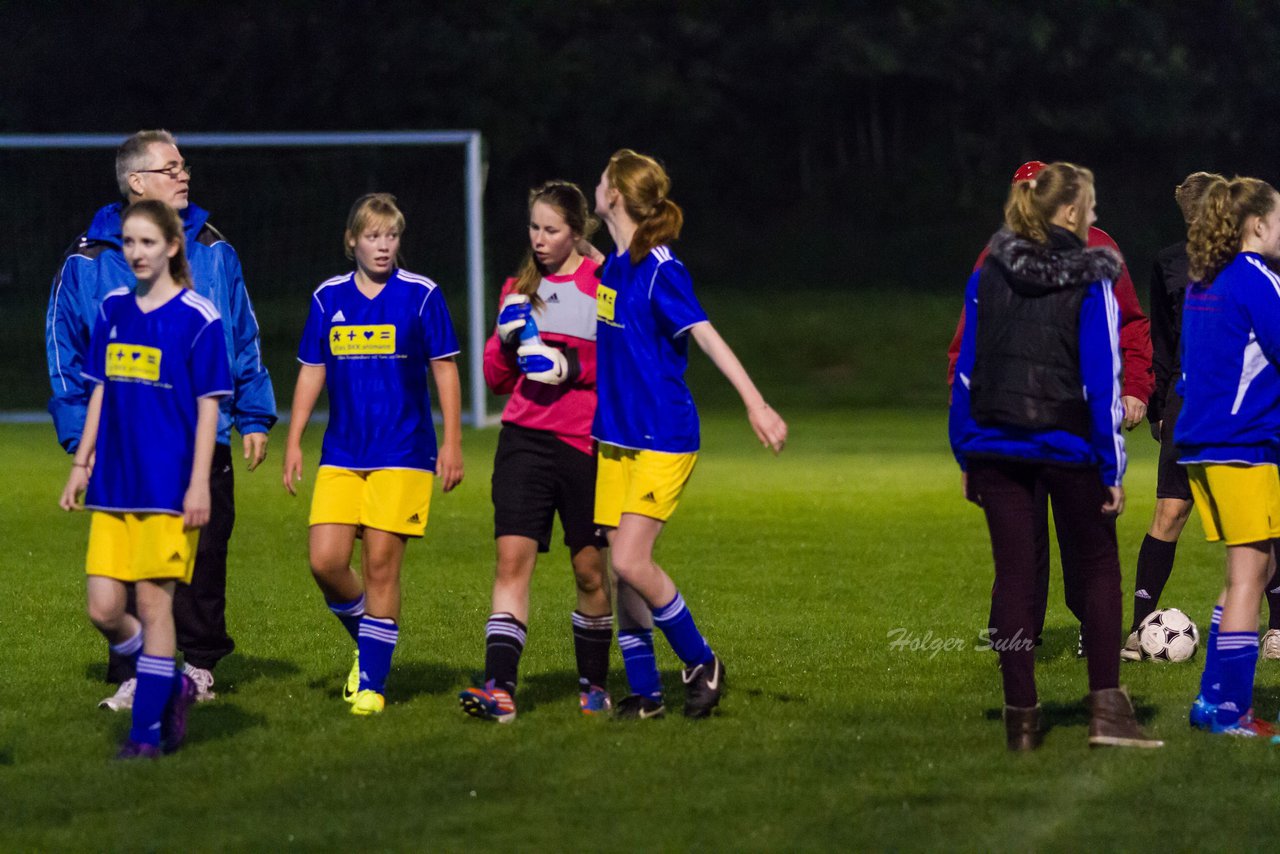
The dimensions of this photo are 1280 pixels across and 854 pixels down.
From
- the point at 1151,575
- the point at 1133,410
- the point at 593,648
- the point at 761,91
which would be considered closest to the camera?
the point at 593,648

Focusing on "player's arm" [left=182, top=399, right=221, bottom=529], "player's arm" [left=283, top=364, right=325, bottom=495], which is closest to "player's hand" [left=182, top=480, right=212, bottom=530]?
"player's arm" [left=182, top=399, right=221, bottom=529]

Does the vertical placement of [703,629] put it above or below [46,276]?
below

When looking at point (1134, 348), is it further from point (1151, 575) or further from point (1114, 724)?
point (1114, 724)

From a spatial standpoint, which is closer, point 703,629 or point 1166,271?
point 1166,271

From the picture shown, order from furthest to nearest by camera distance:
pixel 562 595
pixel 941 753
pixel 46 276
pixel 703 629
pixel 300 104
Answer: pixel 300 104 → pixel 46 276 → pixel 562 595 → pixel 703 629 → pixel 941 753

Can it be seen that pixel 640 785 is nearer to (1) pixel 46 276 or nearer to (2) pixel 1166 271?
(2) pixel 1166 271

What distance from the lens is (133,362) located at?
580 centimetres

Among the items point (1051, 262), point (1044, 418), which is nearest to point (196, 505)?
point (1044, 418)

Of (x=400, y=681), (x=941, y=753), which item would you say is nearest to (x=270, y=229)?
(x=400, y=681)

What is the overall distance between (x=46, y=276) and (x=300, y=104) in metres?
19.3

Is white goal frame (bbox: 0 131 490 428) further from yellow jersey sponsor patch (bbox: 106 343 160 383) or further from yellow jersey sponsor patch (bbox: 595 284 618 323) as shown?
yellow jersey sponsor patch (bbox: 106 343 160 383)

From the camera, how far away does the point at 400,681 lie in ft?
23.6

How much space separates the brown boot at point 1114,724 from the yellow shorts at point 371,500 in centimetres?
216

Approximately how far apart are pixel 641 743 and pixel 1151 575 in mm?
2732
